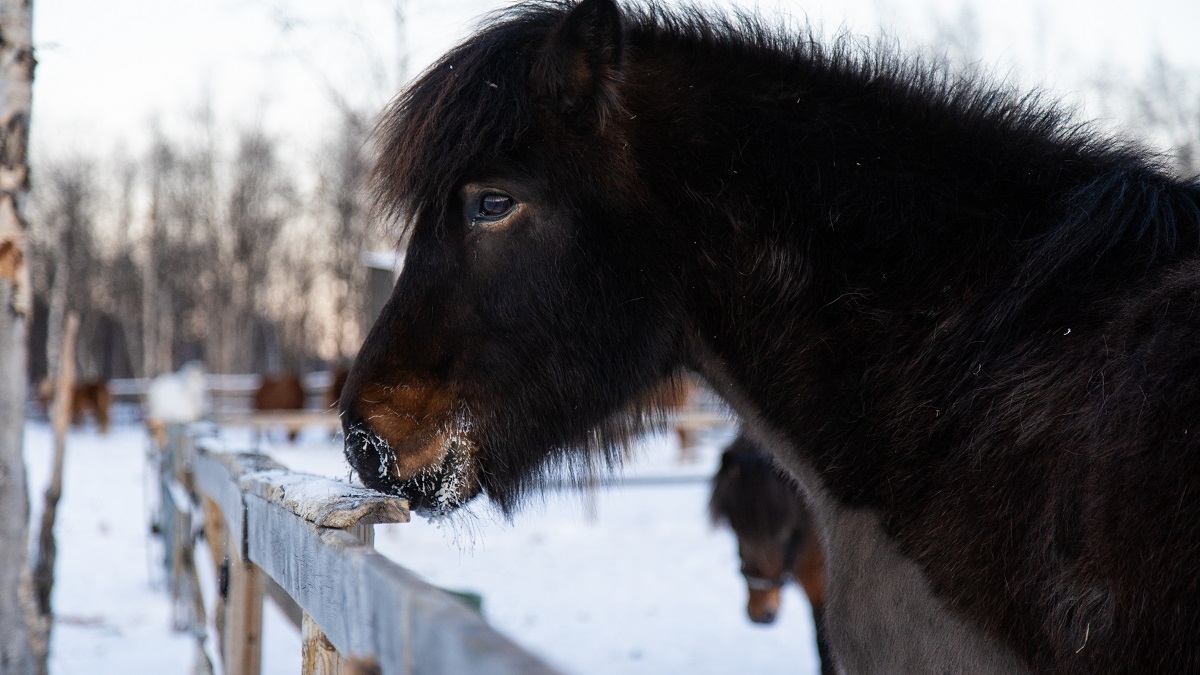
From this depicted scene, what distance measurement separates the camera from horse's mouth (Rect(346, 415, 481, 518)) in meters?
1.97

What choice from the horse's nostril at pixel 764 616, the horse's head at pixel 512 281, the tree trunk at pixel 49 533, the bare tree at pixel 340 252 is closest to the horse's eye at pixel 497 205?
the horse's head at pixel 512 281

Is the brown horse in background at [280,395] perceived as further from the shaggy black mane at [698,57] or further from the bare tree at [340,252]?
the shaggy black mane at [698,57]

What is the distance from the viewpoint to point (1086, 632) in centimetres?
139

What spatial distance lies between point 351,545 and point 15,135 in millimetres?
2731

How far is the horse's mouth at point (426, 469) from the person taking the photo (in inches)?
77.5

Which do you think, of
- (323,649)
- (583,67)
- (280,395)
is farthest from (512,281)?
(280,395)

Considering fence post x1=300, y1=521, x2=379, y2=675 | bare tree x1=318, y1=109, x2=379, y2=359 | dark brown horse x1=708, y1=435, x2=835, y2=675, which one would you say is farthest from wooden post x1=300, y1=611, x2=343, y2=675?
bare tree x1=318, y1=109, x2=379, y2=359

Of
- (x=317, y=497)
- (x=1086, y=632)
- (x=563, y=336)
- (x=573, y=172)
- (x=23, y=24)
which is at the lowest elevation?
(x=1086, y=632)

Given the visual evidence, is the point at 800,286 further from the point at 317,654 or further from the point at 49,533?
the point at 49,533

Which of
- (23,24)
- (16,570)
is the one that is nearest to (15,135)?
(23,24)

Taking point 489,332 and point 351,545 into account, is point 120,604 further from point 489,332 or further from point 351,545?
point 351,545

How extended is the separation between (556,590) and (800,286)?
6.23 metres

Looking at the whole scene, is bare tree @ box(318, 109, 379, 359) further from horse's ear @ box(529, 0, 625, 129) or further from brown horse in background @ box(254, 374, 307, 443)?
horse's ear @ box(529, 0, 625, 129)

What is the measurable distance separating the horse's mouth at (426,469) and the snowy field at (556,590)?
97 mm
